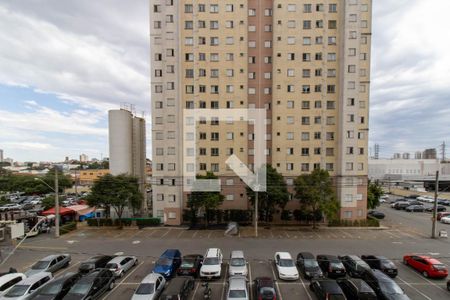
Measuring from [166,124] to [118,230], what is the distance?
16.0m

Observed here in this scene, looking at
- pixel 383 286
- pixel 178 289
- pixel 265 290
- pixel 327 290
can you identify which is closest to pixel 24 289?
pixel 178 289

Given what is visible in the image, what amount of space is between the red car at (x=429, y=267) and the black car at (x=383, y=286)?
5.09 metres

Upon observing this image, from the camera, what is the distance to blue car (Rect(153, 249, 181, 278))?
52.4 feet

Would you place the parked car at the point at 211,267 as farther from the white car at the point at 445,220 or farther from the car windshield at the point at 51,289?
the white car at the point at 445,220

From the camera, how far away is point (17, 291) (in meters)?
12.9

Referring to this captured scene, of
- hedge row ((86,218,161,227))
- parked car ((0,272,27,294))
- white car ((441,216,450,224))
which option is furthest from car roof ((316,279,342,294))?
white car ((441,216,450,224))

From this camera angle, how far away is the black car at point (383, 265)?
16344 millimetres

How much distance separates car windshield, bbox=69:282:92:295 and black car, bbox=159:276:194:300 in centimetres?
445

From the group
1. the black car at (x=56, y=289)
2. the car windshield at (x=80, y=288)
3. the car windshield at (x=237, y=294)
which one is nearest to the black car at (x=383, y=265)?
the car windshield at (x=237, y=294)

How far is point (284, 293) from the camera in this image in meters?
14.4

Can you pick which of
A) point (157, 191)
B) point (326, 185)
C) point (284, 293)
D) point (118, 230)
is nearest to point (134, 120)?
point (157, 191)

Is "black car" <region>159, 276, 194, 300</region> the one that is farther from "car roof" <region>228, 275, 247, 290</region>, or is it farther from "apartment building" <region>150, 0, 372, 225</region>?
"apartment building" <region>150, 0, 372, 225</region>

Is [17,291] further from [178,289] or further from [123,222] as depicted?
[123,222]

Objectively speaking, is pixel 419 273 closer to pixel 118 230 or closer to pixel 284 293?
pixel 284 293
